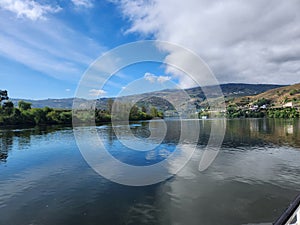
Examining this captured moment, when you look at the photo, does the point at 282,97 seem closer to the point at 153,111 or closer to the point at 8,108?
the point at 153,111

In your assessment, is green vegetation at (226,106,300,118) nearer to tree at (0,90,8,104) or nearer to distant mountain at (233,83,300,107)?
distant mountain at (233,83,300,107)

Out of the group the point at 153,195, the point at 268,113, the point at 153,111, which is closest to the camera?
the point at 153,195

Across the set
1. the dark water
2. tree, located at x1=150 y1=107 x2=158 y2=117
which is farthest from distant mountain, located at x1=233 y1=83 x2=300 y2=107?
the dark water

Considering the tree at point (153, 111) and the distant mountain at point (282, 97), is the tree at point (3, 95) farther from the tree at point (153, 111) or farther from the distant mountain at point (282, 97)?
the distant mountain at point (282, 97)

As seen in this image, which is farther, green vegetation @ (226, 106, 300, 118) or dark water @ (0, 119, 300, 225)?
green vegetation @ (226, 106, 300, 118)

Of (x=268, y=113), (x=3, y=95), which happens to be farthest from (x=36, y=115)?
(x=268, y=113)

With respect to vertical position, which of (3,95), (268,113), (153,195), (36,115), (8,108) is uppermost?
(3,95)

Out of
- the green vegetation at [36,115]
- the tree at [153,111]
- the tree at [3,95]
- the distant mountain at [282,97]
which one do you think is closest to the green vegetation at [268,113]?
the distant mountain at [282,97]

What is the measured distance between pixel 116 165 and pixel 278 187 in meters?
10.0

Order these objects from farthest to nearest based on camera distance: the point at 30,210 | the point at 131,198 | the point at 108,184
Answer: the point at 108,184
the point at 131,198
the point at 30,210

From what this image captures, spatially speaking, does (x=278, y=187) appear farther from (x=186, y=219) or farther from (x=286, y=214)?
(x=286, y=214)

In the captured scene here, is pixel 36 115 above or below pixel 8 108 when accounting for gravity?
below

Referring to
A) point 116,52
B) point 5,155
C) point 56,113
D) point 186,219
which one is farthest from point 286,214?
point 56,113

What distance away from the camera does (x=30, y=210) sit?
815 centimetres
